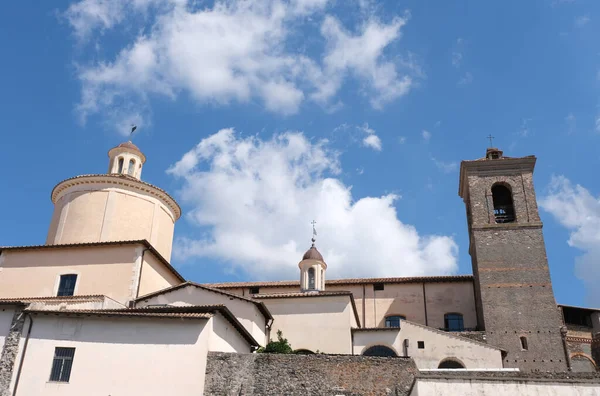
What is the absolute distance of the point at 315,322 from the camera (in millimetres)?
29766

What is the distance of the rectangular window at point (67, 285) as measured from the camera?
26.6 m

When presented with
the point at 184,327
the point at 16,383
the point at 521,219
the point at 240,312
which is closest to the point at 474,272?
the point at 521,219

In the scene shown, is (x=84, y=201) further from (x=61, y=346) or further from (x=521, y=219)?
(x=521, y=219)

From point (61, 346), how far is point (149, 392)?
3.86m

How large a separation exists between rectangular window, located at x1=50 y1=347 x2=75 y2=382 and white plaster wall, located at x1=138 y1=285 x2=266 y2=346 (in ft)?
18.9

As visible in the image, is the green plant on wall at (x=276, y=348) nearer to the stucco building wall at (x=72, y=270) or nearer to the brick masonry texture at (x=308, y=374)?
the brick masonry texture at (x=308, y=374)

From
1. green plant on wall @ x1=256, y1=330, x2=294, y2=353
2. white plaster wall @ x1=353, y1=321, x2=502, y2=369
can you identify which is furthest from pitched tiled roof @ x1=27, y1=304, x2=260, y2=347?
white plaster wall @ x1=353, y1=321, x2=502, y2=369

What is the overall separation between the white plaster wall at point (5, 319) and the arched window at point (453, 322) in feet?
74.7

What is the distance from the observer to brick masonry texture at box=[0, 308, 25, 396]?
67.8ft

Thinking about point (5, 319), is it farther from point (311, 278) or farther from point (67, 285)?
point (311, 278)

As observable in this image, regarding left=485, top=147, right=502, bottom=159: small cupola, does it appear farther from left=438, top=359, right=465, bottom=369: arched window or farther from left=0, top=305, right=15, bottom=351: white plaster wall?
left=0, top=305, right=15, bottom=351: white plaster wall

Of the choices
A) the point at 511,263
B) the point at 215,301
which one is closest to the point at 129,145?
the point at 215,301

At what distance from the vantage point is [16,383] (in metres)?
20.6

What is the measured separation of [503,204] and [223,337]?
20489mm
